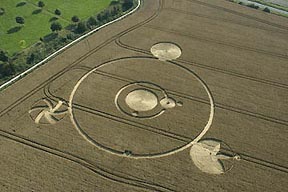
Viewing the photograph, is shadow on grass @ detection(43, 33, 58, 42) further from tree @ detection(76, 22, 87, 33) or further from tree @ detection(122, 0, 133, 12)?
tree @ detection(122, 0, 133, 12)

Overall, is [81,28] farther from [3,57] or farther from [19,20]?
[3,57]

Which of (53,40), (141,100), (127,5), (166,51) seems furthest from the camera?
(127,5)

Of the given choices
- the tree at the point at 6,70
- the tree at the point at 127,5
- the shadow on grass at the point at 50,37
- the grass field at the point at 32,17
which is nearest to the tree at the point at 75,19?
the grass field at the point at 32,17

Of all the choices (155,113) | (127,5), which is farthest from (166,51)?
(127,5)

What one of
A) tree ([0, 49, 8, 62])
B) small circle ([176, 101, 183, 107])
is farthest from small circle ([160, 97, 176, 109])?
tree ([0, 49, 8, 62])

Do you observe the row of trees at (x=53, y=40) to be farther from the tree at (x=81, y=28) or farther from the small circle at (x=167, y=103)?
the small circle at (x=167, y=103)

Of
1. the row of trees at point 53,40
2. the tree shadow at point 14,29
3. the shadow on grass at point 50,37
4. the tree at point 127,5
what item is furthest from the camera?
the tree at point 127,5

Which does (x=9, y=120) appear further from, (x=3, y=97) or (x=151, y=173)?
(x=151, y=173)
